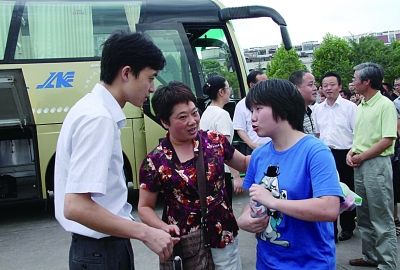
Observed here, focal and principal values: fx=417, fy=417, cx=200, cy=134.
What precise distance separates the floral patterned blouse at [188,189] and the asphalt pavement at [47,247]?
217cm

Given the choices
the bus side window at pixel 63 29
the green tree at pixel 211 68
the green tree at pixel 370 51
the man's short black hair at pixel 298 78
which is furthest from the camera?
the green tree at pixel 370 51

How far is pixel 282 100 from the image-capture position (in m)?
2.00

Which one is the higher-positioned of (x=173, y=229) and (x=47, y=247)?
(x=173, y=229)

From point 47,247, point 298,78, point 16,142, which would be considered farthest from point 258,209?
point 16,142

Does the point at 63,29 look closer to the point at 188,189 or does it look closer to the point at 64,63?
the point at 64,63

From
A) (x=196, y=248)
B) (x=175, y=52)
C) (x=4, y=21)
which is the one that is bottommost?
(x=196, y=248)

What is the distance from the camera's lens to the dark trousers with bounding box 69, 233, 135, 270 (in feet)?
6.18

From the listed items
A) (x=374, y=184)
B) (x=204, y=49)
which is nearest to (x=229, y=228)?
(x=374, y=184)

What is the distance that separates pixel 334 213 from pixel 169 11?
20.2ft

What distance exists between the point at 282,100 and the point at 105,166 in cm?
90

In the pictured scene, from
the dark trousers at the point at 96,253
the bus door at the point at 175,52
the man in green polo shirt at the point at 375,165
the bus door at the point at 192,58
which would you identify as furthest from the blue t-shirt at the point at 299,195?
the bus door at the point at 175,52

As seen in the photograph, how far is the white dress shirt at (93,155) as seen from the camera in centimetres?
163

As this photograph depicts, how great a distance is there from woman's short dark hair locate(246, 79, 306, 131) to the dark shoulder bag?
60cm

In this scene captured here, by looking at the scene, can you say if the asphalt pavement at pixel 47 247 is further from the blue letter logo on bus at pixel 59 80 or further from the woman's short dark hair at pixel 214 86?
the blue letter logo on bus at pixel 59 80
